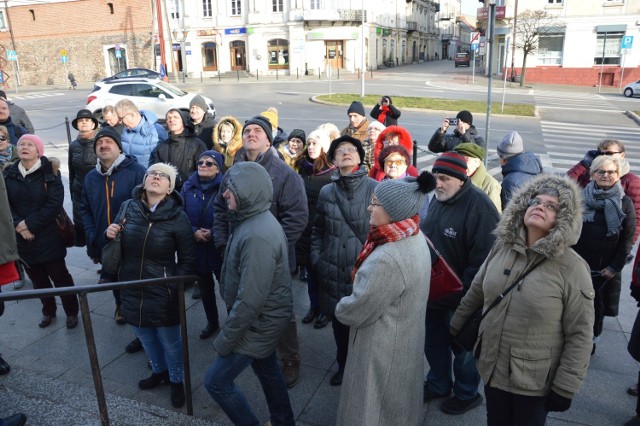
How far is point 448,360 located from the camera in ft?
12.9

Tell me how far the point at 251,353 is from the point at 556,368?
181 cm

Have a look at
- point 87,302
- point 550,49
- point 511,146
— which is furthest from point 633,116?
point 87,302

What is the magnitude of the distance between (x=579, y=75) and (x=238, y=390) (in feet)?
135

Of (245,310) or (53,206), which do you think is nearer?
(245,310)

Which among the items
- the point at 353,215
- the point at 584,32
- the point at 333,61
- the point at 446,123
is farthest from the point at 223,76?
the point at 353,215

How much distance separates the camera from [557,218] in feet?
8.82

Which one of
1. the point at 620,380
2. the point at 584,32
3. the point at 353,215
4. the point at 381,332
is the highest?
the point at 584,32

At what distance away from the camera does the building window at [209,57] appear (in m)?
50.1

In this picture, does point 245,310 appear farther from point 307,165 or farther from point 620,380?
point 620,380

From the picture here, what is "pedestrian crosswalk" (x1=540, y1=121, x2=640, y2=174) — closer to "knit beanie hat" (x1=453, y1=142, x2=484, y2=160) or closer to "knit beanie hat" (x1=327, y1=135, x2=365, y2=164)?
"knit beanie hat" (x1=453, y1=142, x2=484, y2=160)

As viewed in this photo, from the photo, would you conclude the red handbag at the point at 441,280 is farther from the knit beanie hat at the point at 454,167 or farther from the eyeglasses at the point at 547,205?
the eyeglasses at the point at 547,205

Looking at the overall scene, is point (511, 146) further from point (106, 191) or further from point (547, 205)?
point (106, 191)

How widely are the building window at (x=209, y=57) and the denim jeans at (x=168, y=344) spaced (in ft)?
163

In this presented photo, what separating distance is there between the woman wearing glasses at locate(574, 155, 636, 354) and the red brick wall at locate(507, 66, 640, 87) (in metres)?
38.1
